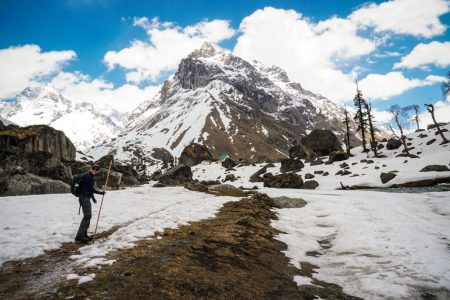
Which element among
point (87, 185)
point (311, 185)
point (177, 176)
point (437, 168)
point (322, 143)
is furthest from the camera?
point (322, 143)

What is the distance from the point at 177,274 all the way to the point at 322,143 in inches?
2686

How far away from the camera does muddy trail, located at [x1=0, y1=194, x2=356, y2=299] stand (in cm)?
626

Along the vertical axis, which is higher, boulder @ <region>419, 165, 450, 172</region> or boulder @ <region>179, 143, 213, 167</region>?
boulder @ <region>179, 143, 213, 167</region>

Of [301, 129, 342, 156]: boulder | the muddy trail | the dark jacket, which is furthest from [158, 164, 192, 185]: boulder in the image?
the muddy trail

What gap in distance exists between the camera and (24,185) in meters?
25.4

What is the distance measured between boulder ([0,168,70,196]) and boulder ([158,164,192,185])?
1220 inches

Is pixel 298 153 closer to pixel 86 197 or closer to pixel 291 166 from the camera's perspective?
pixel 291 166

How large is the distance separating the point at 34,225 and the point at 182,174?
50107 millimetres

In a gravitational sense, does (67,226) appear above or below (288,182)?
below

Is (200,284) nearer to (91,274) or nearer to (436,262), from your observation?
(91,274)

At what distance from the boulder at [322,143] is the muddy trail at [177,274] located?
62.7 metres

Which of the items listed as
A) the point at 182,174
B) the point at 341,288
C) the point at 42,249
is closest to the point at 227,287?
the point at 341,288

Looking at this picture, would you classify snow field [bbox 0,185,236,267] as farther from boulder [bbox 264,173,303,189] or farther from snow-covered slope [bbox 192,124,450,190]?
snow-covered slope [bbox 192,124,450,190]

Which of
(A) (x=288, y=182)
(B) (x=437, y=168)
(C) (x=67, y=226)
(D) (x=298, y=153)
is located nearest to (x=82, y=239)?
(C) (x=67, y=226)
